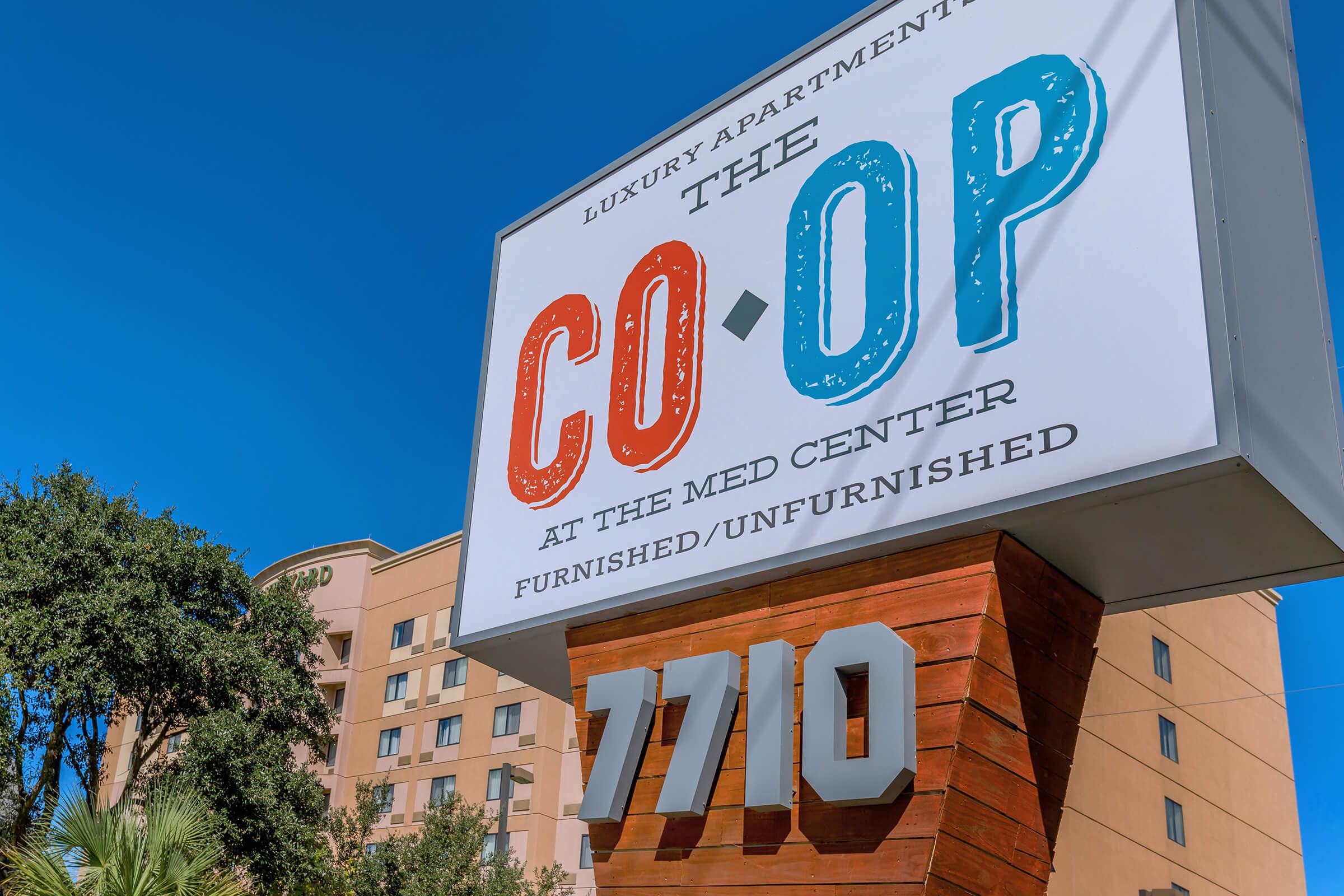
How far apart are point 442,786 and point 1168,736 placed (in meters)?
25.4

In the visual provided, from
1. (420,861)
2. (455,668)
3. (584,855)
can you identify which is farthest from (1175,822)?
(455,668)

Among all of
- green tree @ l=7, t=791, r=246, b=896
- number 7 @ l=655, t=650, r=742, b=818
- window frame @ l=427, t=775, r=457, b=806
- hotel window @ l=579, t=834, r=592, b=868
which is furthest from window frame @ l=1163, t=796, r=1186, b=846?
number 7 @ l=655, t=650, r=742, b=818

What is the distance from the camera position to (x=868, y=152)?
30.3ft

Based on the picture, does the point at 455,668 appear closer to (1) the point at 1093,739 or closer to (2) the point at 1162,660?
(1) the point at 1093,739

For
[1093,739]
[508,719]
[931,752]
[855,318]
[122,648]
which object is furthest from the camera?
[508,719]

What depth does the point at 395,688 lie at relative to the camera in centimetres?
4772

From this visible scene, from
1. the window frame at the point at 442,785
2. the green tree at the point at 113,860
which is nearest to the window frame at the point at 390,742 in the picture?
the window frame at the point at 442,785

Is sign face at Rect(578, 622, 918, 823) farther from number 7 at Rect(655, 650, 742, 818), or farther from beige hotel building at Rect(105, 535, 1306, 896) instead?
beige hotel building at Rect(105, 535, 1306, 896)

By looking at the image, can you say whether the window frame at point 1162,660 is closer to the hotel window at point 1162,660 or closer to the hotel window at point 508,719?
the hotel window at point 1162,660

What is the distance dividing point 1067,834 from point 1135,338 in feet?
97.4

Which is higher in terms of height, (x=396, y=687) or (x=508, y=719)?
(x=396, y=687)

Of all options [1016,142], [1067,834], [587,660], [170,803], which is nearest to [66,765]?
[170,803]

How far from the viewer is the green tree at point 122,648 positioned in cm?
2084

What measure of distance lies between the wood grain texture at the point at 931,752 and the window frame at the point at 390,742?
130 feet
